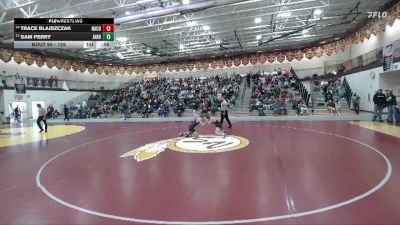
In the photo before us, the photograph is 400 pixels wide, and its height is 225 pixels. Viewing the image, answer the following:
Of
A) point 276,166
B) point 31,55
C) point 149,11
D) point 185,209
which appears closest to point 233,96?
point 149,11

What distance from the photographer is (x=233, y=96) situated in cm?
2211

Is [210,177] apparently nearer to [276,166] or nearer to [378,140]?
[276,166]

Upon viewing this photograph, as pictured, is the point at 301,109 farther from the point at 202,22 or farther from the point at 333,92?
the point at 202,22

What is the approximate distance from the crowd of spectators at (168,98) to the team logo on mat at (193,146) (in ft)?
34.6

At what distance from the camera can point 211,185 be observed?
436 centimetres

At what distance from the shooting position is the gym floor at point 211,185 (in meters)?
3.25

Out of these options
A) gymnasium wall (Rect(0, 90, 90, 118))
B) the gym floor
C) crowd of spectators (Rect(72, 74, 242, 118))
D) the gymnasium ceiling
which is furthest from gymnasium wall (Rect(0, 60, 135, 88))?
the gym floor

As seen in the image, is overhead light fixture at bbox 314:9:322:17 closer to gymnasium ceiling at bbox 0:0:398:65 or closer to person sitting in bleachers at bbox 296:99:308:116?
gymnasium ceiling at bbox 0:0:398:65

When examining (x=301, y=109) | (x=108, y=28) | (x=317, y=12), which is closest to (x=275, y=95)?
(x=301, y=109)

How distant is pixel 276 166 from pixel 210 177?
1529 millimetres

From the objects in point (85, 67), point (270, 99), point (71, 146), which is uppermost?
point (85, 67)

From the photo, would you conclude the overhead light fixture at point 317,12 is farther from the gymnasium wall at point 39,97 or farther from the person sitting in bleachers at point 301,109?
the gymnasium wall at point 39,97
